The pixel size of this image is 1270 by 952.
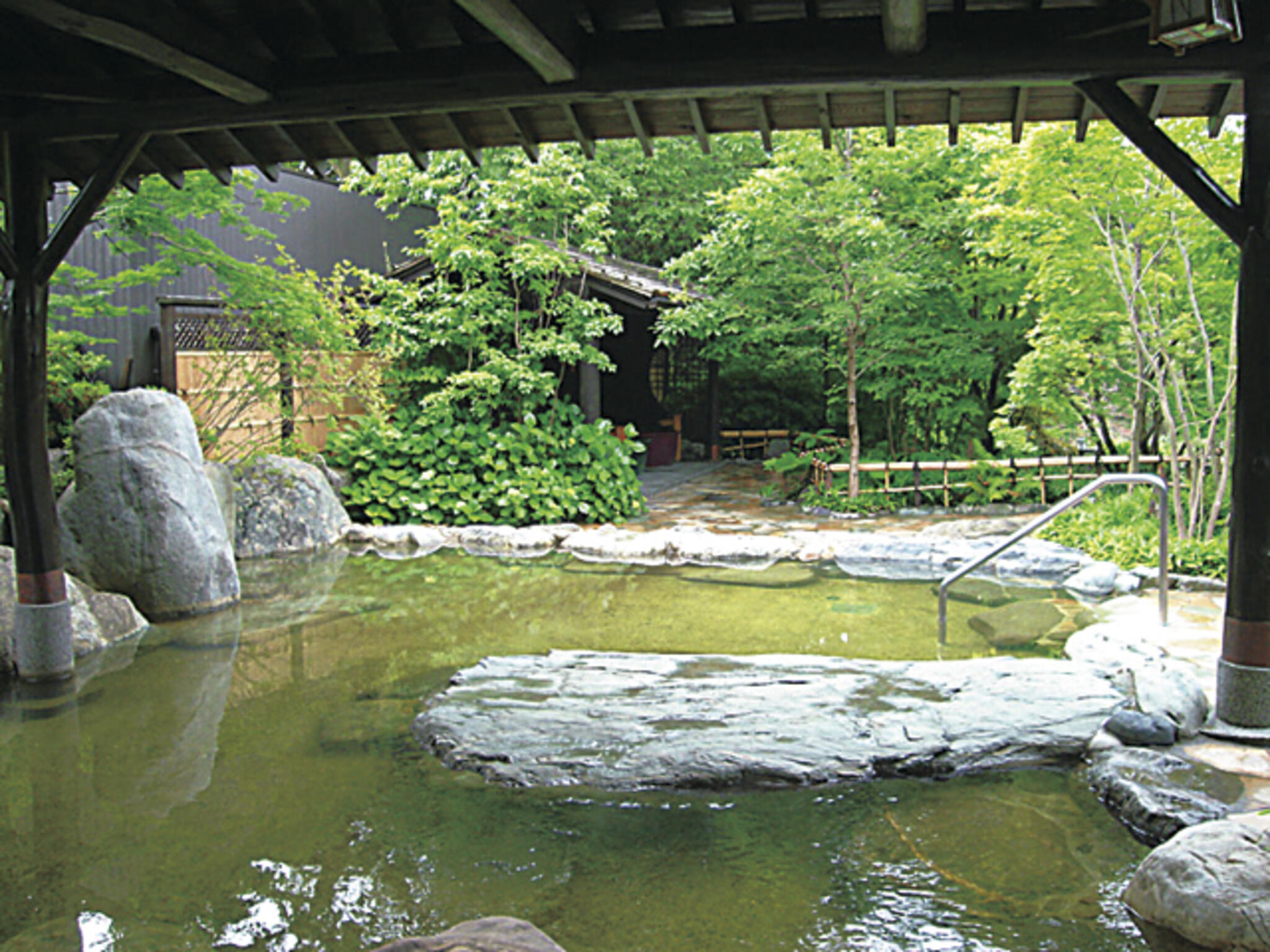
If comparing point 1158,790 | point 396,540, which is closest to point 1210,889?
point 1158,790

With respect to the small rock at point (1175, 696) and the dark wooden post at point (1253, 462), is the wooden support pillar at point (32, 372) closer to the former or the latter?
the dark wooden post at point (1253, 462)

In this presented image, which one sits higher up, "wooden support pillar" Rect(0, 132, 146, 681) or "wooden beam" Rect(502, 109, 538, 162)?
"wooden beam" Rect(502, 109, 538, 162)

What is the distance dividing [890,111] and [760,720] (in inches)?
131

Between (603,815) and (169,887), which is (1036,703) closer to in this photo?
(603,815)

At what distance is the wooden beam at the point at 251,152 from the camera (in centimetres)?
586

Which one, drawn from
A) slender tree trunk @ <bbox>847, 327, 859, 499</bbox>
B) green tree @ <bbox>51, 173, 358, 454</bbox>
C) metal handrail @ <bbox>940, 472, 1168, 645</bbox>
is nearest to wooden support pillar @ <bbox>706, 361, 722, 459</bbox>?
slender tree trunk @ <bbox>847, 327, 859, 499</bbox>

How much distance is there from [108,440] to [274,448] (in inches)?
153

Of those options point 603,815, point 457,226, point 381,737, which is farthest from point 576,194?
point 603,815

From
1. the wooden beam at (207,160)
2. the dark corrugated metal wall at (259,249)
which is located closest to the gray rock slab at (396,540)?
the dark corrugated metal wall at (259,249)

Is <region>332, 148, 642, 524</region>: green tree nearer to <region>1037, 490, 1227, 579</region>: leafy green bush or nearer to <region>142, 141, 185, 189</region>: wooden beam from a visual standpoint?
<region>1037, 490, 1227, 579</region>: leafy green bush

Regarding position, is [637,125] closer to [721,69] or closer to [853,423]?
[721,69]

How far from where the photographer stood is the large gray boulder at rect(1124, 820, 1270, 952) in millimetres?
3137

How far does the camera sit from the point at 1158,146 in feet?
14.7

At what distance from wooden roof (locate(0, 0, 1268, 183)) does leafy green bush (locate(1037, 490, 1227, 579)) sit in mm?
4441
